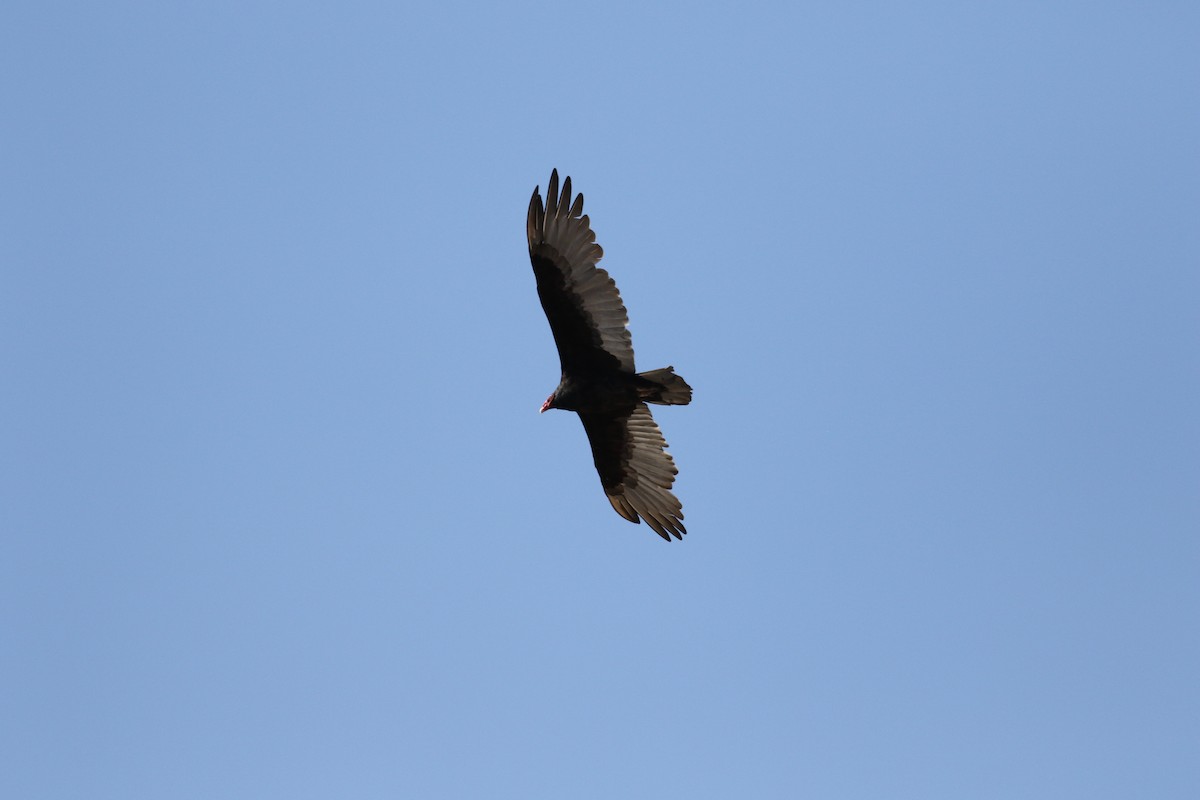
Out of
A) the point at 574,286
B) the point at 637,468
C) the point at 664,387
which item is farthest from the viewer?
the point at 637,468

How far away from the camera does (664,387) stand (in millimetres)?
13555

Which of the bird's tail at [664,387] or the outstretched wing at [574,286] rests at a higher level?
the outstretched wing at [574,286]

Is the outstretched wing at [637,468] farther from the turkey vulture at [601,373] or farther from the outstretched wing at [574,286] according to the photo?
the outstretched wing at [574,286]

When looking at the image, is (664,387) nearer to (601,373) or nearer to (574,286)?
(601,373)

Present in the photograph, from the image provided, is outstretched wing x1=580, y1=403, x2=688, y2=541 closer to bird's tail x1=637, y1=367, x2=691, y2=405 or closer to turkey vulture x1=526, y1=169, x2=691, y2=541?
turkey vulture x1=526, y1=169, x2=691, y2=541

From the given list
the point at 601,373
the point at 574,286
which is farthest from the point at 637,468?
the point at 574,286

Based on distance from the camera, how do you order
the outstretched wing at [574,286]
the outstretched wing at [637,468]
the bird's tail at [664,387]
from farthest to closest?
the outstretched wing at [637,468] < the bird's tail at [664,387] < the outstretched wing at [574,286]

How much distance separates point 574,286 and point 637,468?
8.64ft

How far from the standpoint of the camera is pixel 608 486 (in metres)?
15.1

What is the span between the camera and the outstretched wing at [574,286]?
13016 millimetres

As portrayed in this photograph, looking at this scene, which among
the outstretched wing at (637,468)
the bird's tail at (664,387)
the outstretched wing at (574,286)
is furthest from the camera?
the outstretched wing at (637,468)

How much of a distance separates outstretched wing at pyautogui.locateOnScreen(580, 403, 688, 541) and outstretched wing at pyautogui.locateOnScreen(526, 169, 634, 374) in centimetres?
123

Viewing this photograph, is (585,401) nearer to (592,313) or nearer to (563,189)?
(592,313)

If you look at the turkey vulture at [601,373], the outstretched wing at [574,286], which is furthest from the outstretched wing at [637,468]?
the outstretched wing at [574,286]
